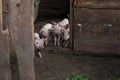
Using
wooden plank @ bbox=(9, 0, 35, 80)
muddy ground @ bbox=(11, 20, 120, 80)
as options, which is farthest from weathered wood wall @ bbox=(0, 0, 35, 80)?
muddy ground @ bbox=(11, 20, 120, 80)

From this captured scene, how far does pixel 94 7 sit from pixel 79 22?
361mm

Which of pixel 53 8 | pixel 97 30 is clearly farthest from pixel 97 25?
pixel 53 8

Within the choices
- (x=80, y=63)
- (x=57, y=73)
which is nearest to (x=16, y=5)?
(x=57, y=73)

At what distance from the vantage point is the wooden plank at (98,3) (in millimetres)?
6160

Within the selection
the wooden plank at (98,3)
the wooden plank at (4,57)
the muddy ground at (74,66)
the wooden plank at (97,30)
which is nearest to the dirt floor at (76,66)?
the muddy ground at (74,66)

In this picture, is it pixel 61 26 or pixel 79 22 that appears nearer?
pixel 79 22

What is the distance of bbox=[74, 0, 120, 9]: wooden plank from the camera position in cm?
616

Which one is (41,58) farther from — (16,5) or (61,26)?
(16,5)

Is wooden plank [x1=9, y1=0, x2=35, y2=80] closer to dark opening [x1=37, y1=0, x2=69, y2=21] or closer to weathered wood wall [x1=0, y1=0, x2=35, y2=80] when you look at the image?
weathered wood wall [x1=0, y1=0, x2=35, y2=80]

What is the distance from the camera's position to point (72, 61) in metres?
6.14

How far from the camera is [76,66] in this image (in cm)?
589

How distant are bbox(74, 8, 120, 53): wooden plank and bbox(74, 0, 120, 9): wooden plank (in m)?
0.07

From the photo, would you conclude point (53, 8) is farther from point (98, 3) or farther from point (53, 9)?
point (98, 3)

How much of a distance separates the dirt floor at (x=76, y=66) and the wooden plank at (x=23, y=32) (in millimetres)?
1699
